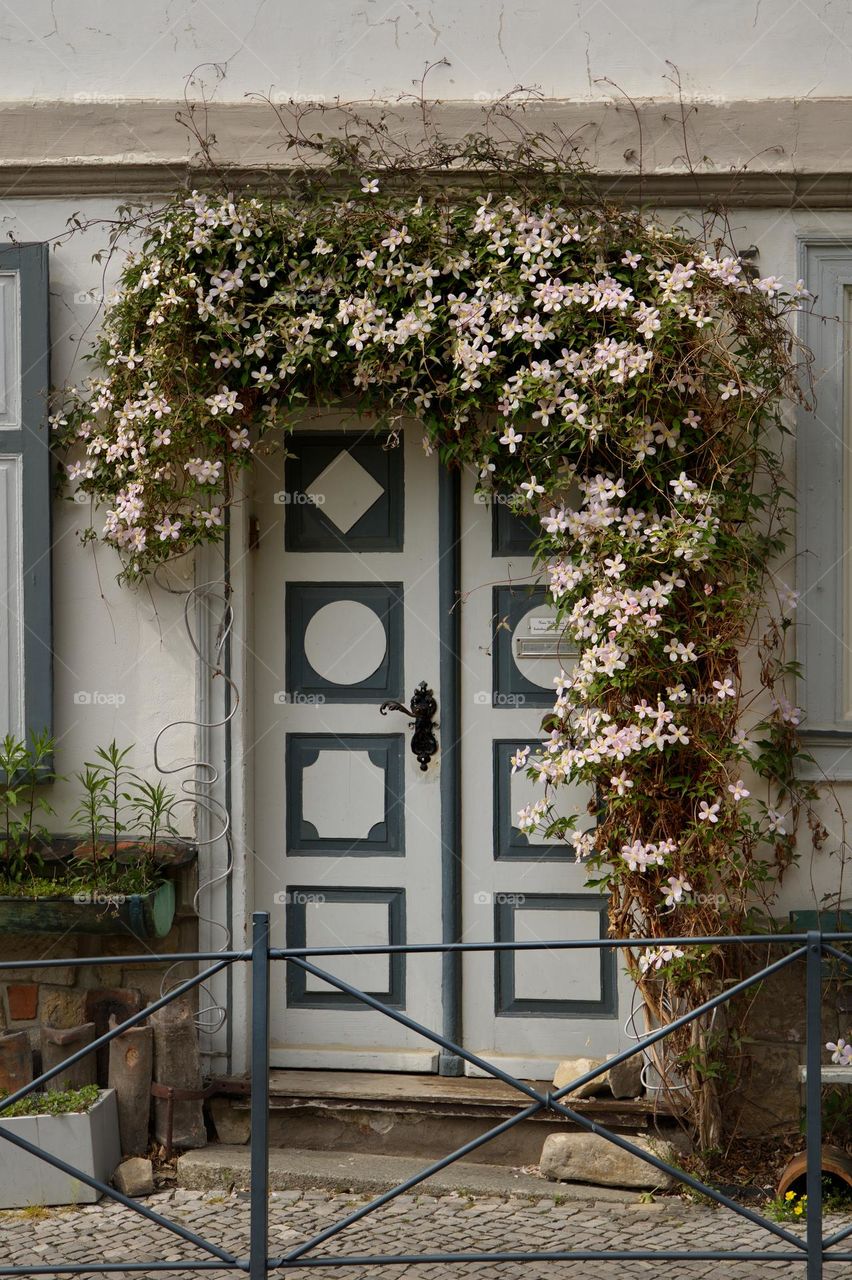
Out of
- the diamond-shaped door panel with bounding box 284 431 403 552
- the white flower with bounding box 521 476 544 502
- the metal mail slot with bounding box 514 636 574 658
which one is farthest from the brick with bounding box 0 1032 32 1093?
the white flower with bounding box 521 476 544 502

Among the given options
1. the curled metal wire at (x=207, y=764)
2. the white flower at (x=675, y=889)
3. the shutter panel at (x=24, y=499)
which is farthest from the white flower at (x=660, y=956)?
the shutter panel at (x=24, y=499)

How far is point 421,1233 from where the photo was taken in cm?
419

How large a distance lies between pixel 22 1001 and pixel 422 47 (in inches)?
147

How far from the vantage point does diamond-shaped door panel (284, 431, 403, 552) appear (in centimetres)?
510

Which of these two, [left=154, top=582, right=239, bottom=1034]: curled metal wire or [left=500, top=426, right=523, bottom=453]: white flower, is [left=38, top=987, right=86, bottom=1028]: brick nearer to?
[left=154, top=582, right=239, bottom=1034]: curled metal wire

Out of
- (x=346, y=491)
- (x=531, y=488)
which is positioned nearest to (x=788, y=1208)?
(x=531, y=488)

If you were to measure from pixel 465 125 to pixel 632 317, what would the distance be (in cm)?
101

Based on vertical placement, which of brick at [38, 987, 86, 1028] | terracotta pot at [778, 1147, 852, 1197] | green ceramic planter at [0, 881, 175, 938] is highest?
green ceramic planter at [0, 881, 175, 938]

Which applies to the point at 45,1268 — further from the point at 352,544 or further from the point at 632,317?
the point at 632,317

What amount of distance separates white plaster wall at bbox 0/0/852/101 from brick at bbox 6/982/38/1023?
325 cm

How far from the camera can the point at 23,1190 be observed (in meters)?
4.38

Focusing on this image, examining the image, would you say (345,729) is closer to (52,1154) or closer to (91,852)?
(91,852)

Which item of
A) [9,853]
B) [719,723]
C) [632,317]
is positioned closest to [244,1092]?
[9,853]

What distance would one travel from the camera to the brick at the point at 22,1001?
15.9ft
